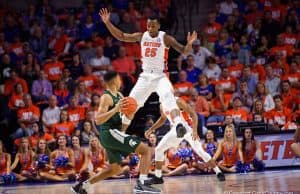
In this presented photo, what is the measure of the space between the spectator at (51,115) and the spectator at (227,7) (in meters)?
6.01

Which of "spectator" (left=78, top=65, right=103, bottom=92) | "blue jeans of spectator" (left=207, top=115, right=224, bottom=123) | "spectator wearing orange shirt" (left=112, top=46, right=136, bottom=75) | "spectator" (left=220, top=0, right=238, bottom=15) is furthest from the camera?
"spectator" (left=220, top=0, right=238, bottom=15)

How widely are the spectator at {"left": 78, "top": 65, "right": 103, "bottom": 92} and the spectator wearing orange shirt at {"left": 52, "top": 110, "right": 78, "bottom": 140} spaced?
60.9 inches

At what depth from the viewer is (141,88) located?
11.8m

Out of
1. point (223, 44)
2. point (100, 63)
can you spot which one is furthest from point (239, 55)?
point (100, 63)

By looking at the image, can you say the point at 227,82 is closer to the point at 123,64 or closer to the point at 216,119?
the point at 216,119

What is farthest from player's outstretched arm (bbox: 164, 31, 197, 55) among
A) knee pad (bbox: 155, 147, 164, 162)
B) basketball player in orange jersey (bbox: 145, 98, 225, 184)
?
knee pad (bbox: 155, 147, 164, 162)

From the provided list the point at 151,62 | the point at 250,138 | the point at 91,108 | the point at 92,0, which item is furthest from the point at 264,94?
the point at 92,0

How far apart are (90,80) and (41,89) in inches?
54.5

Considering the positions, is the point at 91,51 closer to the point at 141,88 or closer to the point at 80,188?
the point at 141,88

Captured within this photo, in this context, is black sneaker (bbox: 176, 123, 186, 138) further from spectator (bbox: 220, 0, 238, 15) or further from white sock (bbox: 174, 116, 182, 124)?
spectator (bbox: 220, 0, 238, 15)

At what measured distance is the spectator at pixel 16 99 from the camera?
1848cm

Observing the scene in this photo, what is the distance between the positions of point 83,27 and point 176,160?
23.8 ft

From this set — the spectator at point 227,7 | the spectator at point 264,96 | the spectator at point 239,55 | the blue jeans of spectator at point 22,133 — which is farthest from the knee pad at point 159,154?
the spectator at point 227,7

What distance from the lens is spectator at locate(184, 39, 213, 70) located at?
19.0m
